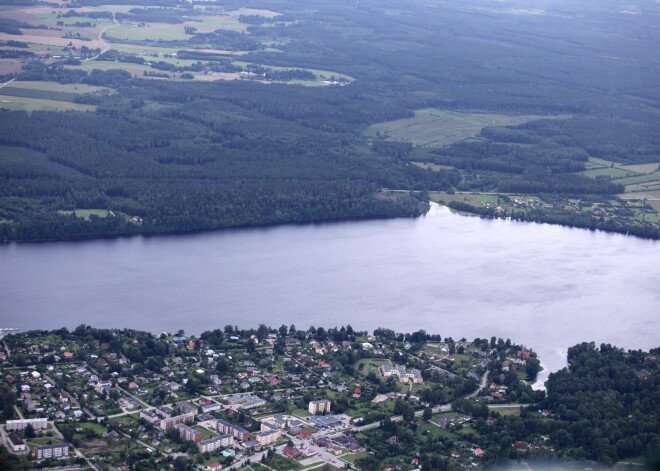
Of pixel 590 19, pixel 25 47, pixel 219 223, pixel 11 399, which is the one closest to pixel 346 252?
pixel 219 223

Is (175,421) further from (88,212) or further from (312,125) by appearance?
(312,125)

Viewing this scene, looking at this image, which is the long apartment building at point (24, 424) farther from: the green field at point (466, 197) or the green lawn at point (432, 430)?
the green field at point (466, 197)

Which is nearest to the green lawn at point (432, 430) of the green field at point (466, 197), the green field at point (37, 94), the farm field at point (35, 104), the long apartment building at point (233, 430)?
the long apartment building at point (233, 430)

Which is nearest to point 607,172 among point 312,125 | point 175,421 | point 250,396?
point 312,125

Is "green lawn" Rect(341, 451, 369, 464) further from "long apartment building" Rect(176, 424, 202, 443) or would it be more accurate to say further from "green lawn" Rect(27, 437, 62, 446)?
"green lawn" Rect(27, 437, 62, 446)

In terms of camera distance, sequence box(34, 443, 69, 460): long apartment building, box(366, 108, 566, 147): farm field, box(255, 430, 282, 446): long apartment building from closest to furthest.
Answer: box(34, 443, 69, 460): long apartment building
box(255, 430, 282, 446): long apartment building
box(366, 108, 566, 147): farm field

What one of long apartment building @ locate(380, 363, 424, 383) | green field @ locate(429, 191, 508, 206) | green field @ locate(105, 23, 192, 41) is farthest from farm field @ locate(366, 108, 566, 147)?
long apartment building @ locate(380, 363, 424, 383)
